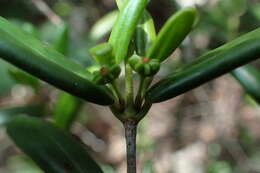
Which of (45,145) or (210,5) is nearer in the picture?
(45,145)

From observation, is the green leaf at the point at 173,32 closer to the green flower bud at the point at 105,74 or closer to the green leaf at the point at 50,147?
the green flower bud at the point at 105,74

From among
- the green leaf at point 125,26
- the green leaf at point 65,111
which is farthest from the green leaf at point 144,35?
the green leaf at point 65,111

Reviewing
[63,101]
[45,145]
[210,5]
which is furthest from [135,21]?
[210,5]

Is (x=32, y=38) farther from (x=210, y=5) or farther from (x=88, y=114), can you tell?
(x=88, y=114)

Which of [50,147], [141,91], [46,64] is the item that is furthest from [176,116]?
[46,64]

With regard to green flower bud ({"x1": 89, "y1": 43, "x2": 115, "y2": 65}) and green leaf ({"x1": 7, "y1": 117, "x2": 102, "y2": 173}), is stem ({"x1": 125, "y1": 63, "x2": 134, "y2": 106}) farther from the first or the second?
green leaf ({"x1": 7, "y1": 117, "x2": 102, "y2": 173})
